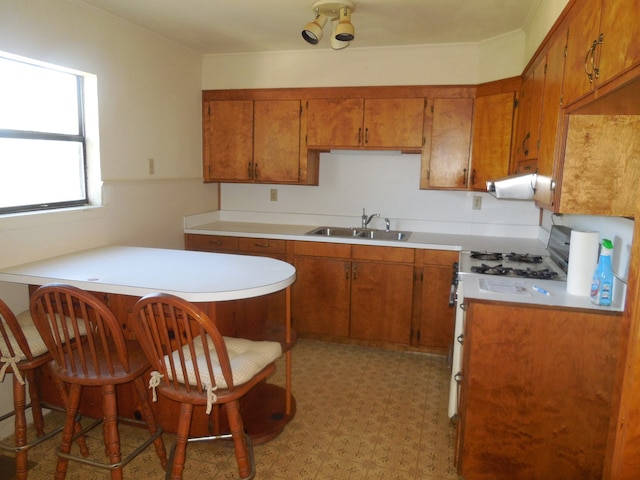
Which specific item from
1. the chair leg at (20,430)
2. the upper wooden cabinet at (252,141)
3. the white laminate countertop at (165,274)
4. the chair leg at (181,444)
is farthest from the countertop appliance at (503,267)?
the chair leg at (20,430)

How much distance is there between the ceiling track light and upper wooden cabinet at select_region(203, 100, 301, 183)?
1149mm

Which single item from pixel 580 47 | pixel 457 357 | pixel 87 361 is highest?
pixel 580 47

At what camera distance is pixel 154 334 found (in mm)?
1746

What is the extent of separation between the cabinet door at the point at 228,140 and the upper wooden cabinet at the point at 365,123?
573 millimetres

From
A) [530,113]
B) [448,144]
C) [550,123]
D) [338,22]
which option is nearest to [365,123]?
[448,144]

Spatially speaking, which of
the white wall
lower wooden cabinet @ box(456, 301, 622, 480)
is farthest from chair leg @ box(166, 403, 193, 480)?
the white wall

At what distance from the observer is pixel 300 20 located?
3137 mm

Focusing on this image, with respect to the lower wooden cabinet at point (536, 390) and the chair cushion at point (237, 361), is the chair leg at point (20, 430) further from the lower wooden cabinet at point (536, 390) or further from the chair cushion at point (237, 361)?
the lower wooden cabinet at point (536, 390)

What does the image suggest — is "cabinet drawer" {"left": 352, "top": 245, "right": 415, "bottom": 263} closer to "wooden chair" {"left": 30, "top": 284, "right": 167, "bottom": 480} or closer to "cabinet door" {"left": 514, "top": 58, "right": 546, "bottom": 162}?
"cabinet door" {"left": 514, "top": 58, "right": 546, "bottom": 162}

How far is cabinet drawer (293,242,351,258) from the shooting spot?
3.69m

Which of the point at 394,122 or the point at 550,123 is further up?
the point at 394,122

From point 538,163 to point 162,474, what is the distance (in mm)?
2405

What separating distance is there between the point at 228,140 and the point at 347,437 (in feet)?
8.83

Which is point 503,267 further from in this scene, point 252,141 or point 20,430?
point 20,430
